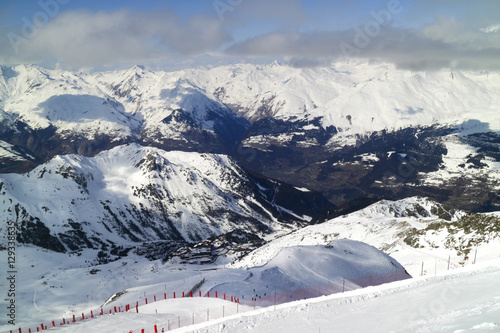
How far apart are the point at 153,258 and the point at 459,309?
151 metres

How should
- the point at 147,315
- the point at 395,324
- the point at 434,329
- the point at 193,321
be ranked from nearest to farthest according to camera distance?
the point at 434,329 → the point at 395,324 → the point at 193,321 → the point at 147,315

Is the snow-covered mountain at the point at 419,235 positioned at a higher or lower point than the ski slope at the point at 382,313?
lower

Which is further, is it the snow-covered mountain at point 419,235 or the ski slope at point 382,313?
the snow-covered mountain at point 419,235

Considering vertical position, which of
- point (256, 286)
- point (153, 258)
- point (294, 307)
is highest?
point (294, 307)

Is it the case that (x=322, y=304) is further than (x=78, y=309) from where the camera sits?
No

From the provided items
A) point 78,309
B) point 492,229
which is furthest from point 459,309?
point 78,309

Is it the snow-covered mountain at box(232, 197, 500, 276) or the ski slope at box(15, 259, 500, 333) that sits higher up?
the ski slope at box(15, 259, 500, 333)

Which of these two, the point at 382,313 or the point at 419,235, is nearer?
the point at 382,313

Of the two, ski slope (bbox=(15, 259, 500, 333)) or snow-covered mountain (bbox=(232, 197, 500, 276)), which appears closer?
ski slope (bbox=(15, 259, 500, 333))

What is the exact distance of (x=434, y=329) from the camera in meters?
27.8

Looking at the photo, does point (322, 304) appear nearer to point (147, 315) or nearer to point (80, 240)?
point (147, 315)

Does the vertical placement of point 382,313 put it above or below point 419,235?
above

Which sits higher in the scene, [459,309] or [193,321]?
[459,309]

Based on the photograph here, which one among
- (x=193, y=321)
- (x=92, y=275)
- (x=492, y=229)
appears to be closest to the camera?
(x=193, y=321)
